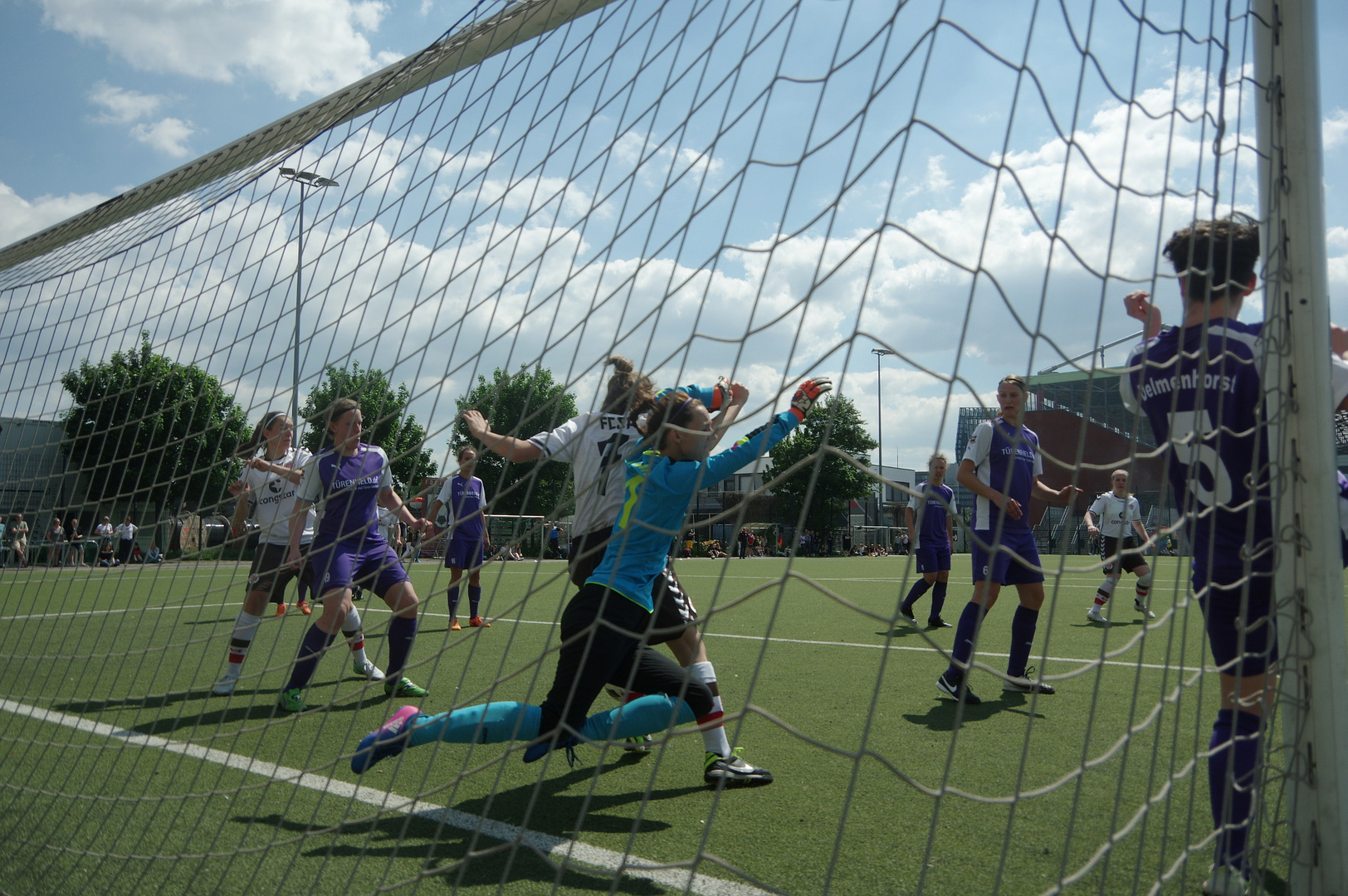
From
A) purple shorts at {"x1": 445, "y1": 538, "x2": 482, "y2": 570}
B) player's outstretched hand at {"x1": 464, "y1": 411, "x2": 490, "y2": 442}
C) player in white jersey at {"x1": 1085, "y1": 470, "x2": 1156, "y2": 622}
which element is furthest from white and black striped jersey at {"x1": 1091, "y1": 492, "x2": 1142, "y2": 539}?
player's outstretched hand at {"x1": 464, "y1": 411, "x2": 490, "y2": 442}

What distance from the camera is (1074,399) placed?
239 cm

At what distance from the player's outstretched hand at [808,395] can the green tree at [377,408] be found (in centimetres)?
126

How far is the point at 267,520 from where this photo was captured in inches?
227

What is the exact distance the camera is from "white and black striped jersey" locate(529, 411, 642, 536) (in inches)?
143

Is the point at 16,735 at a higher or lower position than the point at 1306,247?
lower

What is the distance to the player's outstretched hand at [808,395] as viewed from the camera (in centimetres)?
295

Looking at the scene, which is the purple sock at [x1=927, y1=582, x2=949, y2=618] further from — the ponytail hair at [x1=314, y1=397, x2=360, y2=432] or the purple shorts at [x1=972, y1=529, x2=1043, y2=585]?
the ponytail hair at [x1=314, y1=397, x2=360, y2=432]

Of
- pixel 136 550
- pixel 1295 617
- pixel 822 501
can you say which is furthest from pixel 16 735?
pixel 822 501

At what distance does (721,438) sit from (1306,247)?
1602 mm

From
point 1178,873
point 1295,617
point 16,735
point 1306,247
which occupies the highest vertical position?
point 1306,247

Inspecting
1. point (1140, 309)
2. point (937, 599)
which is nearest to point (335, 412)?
point (1140, 309)

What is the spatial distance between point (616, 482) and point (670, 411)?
1.21 m

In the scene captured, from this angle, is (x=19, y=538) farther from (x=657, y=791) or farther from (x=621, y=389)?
(x=657, y=791)

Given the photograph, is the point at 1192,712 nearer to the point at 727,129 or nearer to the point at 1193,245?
the point at 1193,245
